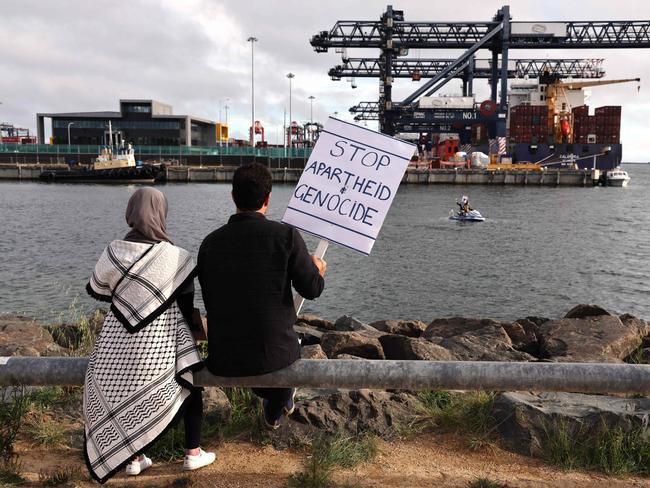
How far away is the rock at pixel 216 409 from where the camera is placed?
398cm

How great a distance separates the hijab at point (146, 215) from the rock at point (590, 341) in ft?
17.2

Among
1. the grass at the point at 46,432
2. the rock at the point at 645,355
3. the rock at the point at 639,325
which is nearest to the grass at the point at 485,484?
Result: the grass at the point at 46,432

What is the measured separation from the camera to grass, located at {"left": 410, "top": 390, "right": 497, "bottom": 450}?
3.84 m

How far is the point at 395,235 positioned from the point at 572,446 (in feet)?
85.5

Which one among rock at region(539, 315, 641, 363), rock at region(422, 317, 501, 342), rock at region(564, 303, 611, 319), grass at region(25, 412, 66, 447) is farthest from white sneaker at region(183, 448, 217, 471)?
rock at region(564, 303, 611, 319)

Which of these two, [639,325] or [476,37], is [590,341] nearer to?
[639,325]

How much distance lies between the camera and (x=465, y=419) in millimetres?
4008

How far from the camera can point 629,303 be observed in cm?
1647

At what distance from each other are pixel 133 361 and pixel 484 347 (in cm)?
548

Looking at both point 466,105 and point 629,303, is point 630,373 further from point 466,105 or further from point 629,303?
point 466,105

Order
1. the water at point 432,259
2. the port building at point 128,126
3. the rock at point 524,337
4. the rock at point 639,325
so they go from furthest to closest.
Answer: the port building at point 128,126 → the water at point 432,259 → the rock at point 639,325 → the rock at point 524,337

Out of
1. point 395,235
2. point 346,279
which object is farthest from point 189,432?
point 395,235

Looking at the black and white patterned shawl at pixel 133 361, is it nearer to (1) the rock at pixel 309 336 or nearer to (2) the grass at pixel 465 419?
(2) the grass at pixel 465 419

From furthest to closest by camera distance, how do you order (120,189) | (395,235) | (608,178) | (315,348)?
(608,178)
(120,189)
(395,235)
(315,348)
